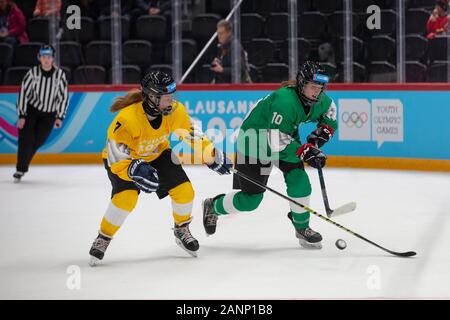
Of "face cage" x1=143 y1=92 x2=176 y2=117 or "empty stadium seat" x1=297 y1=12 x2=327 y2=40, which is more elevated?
"empty stadium seat" x1=297 y1=12 x2=327 y2=40

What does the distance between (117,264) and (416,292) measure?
5.15ft

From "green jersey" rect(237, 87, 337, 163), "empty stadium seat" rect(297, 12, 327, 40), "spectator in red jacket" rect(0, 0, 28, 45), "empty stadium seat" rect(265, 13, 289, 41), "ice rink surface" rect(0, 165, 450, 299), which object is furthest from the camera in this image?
"spectator in red jacket" rect(0, 0, 28, 45)

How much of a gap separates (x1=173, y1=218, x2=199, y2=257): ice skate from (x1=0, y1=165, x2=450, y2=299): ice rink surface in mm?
57

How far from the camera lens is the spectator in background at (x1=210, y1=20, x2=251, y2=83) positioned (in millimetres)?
9656

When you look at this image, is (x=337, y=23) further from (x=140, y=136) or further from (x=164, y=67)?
(x=140, y=136)

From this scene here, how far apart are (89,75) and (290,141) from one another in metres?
5.17

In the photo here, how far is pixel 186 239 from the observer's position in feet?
16.9

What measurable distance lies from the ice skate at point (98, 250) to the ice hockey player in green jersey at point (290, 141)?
893 millimetres

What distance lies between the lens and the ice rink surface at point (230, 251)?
4.41m

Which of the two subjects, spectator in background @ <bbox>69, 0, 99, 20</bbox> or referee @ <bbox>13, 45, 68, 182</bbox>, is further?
spectator in background @ <bbox>69, 0, 99, 20</bbox>


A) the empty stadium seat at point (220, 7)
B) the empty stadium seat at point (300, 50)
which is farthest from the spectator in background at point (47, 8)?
the empty stadium seat at point (300, 50)

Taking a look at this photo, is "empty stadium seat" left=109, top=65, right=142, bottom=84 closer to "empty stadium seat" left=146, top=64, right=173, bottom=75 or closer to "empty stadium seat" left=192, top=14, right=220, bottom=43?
"empty stadium seat" left=146, top=64, right=173, bottom=75

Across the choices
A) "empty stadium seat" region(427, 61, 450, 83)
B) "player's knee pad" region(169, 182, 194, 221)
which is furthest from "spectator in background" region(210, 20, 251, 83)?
"player's knee pad" region(169, 182, 194, 221)

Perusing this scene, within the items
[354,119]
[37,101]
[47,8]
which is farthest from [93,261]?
[47,8]
